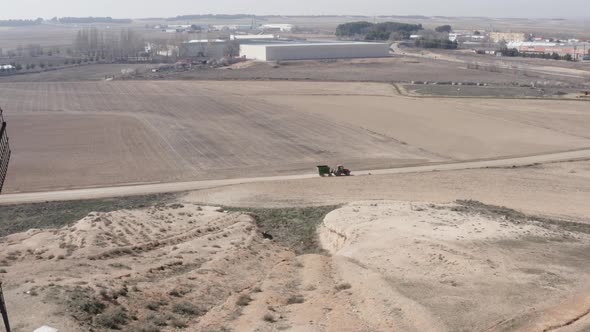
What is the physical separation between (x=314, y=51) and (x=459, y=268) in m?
124

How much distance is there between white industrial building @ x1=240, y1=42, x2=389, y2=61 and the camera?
139750 mm

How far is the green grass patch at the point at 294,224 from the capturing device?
1109 inches

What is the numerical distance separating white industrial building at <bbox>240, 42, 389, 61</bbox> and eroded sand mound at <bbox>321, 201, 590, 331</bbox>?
11175cm

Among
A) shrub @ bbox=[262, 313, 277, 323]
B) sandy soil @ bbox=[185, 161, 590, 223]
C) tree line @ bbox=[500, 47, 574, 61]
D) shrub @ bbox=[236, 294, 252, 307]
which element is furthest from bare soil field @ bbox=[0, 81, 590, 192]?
tree line @ bbox=[500, 47, 574, 61]

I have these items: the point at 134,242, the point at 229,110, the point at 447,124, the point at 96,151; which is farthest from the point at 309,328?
the point at 229,110

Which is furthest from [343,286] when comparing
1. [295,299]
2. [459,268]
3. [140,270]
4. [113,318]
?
[113,318]

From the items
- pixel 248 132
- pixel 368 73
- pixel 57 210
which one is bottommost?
pixel 57 210

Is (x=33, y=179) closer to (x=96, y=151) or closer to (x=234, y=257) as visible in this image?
(x=96, y=151)

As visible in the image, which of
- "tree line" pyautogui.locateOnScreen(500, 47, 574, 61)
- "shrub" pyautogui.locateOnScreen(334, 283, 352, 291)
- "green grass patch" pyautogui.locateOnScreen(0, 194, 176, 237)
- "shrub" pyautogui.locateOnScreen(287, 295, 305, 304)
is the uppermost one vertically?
"tree line" pyautogui.locateOnScreen(500, 47, 574, 61)

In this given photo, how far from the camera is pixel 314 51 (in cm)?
14262

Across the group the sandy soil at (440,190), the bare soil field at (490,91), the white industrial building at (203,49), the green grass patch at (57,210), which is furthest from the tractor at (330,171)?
the white industrial building at (203,49)

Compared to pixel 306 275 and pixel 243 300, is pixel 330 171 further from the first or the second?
pixel 243 300

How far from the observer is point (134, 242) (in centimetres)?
2608

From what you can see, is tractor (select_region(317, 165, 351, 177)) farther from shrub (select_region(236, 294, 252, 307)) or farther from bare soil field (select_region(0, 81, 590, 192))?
shrub (select_region(236, 294, 252, 307))
